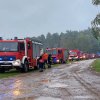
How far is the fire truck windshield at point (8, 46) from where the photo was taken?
1242 inches

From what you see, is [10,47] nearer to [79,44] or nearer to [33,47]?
[33,47]

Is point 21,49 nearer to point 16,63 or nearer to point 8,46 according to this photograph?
point 8,46

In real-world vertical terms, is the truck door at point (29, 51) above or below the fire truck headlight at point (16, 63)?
above

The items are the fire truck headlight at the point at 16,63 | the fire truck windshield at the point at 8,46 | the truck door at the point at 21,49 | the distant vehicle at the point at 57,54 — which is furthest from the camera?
the distant vehicle at the point at 57,54

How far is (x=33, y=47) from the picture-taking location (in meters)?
34.8

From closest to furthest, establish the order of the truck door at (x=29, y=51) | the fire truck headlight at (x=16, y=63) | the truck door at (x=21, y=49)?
the fire truck headlight at (x=16, y=63)
the truck door at (x=21, y=49)
the truck door at (x=29, y=51)

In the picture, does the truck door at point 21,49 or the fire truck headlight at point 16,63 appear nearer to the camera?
the fire truck headlight at point 16,63

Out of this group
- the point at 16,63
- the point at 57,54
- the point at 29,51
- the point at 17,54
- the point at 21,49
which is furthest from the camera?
the point at 57,54

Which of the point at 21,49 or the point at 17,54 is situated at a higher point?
the point at 21,49

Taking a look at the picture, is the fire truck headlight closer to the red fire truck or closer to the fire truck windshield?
the red fire truck

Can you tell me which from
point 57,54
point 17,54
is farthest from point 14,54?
point 57,54

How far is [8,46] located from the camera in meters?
31.7

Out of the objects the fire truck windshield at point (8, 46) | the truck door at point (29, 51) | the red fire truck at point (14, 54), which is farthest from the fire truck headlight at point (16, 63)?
the truck door at point (29, 51)

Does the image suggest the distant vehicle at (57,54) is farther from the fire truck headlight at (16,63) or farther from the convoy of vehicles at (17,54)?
the fire truck headlight at (16,63)
